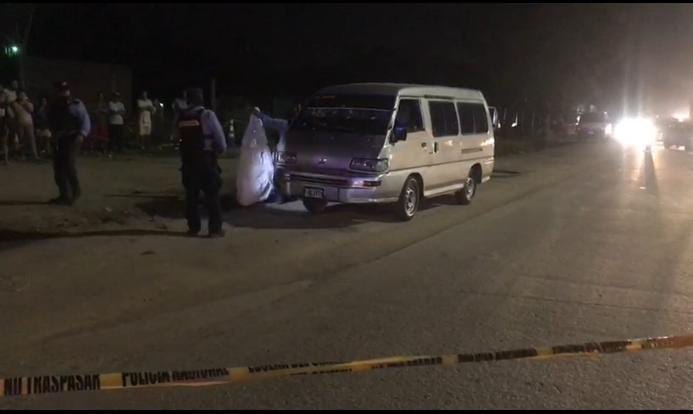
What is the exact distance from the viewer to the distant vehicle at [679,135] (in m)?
39.8

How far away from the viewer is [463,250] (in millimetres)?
9719

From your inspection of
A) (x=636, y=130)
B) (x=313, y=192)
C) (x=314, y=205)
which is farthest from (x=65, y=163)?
(x=636, y=130)

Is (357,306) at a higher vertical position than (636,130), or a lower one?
lower

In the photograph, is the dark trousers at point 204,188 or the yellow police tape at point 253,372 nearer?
the yellow police tape at point 253,372

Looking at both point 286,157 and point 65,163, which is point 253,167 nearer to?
point 286,157

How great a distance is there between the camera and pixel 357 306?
22.8 ft

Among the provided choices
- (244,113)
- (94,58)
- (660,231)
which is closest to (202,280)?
(660,231)

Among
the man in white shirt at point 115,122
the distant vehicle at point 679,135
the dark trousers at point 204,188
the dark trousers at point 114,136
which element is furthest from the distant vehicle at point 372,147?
the distant vehicle at point 679,135

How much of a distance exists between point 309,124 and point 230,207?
1.85 m

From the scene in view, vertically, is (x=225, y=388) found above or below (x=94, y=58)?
below

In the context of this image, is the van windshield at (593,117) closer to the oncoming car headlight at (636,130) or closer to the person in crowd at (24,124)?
the oncoming car headlight at (636,130)

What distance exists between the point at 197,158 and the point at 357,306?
10.7ft

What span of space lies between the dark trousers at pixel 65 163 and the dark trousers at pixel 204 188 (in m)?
2.18

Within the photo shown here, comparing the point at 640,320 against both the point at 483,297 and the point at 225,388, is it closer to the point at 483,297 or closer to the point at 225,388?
the point at 483,297
